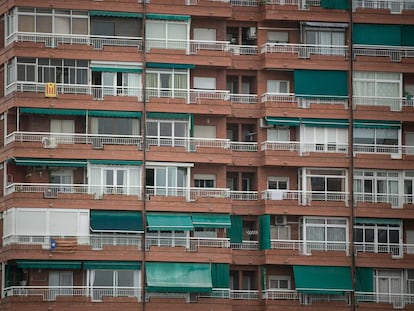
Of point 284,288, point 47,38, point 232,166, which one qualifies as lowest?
point 284,288

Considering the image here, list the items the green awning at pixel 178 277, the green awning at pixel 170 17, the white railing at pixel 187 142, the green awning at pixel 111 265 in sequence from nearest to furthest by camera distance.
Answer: the green awning at pixel 111 265, the green awning at pixel 178 277, the white railing at pixel 187 142, the green awning at pixel 170 17

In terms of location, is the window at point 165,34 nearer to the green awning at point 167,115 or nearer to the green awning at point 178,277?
the green awning at point 167,115

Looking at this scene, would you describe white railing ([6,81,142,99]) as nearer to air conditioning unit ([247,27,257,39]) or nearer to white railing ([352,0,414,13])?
air conditioning unit ([247,27,257,39])

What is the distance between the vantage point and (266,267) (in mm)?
94938

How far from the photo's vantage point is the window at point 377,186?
316 feet

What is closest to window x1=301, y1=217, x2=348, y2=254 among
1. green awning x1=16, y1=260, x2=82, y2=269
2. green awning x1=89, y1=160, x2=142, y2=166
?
green awning x1=89, y1=160, x2=142, y2=166

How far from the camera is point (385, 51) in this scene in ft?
321

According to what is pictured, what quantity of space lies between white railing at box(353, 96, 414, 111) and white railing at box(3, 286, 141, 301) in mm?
14527

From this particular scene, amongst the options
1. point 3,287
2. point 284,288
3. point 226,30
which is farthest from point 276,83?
point 3,287

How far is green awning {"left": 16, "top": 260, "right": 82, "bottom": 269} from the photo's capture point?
9169cm

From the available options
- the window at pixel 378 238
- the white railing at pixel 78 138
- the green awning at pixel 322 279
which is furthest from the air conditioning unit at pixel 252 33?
the green awning at pixel 322 279

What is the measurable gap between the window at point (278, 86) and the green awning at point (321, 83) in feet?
2.92

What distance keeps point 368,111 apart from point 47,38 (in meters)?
16.1

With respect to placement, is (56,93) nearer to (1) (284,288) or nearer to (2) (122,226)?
(2) (122,226)
